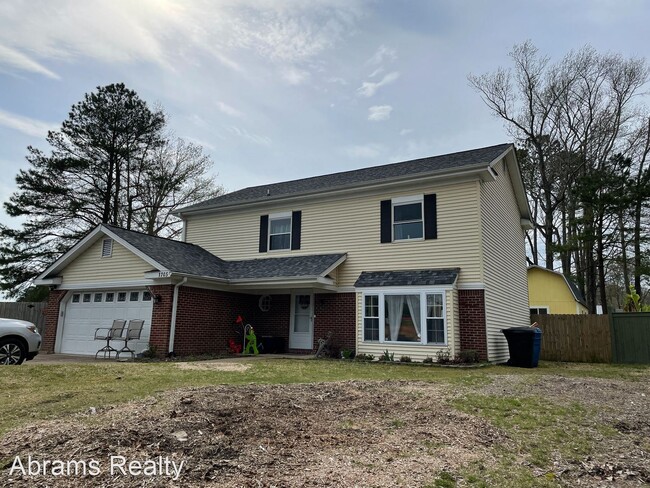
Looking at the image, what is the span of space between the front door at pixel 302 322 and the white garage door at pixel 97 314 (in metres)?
4.55

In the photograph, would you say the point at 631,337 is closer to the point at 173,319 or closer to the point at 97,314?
the point at 173,319

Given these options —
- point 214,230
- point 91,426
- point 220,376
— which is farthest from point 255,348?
point 91,426

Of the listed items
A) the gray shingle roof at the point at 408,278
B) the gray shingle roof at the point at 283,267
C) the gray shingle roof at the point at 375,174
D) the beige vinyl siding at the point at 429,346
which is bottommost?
the beige vinyl siding at the point at 429,346

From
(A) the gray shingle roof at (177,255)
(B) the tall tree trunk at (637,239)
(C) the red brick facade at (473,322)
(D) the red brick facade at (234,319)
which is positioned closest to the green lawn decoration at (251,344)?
(D) the red brick facade at (234,319)

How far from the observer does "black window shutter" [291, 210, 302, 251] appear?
1541 centimetres

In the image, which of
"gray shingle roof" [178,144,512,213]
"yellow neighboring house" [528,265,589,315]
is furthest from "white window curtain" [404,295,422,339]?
"yellow neighboring house" [528,265,589,315]

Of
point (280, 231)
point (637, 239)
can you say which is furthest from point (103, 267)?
point (637, 239)

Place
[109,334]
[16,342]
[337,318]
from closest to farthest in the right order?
1. [16,342]
2. [109,334]
3. [337,318]

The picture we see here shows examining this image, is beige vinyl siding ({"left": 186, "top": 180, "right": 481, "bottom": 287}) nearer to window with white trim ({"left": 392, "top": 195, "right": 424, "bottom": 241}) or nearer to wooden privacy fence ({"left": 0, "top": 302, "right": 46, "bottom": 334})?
window with white trim ({"left": 392, "top": 195, "right": 424, "bottom": 241})

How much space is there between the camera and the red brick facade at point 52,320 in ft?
49.1

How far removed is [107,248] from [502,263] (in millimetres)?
13029

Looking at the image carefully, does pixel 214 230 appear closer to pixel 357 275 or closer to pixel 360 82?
pixel 357 275

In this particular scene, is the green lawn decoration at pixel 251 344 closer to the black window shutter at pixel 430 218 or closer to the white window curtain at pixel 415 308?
the white window curtain at pixel 415 308

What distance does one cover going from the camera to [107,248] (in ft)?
47.3
